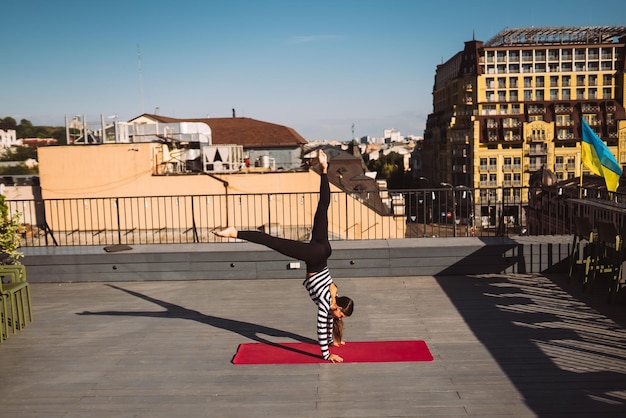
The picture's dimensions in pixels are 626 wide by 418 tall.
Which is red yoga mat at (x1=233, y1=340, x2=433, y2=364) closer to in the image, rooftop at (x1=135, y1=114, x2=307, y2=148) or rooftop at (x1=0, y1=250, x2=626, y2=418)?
rooftop at (x1=0, y1=250, x2=626, y2=418)

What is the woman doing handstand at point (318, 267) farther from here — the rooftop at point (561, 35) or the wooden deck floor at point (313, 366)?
the rooftop at point (561, 35)

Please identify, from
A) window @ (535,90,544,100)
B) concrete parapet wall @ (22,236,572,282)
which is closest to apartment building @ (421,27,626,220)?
window @ (535,90,544,100)

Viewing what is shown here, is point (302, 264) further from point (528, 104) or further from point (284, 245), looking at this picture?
point (528, 104)

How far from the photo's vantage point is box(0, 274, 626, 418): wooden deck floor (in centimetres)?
474

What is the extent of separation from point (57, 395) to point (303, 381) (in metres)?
2.19

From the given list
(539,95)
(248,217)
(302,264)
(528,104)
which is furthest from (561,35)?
(302,264)

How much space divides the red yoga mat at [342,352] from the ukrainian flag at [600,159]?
457cm

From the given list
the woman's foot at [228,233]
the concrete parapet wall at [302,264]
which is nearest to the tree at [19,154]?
the concrete parapet wall at [302,264]

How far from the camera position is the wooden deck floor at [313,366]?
4738 millimetres

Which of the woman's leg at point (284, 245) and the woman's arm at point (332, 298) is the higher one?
the woman's leg at point (284, 245)

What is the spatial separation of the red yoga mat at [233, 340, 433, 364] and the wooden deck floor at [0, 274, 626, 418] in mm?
137

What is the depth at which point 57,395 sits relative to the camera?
5.07 m

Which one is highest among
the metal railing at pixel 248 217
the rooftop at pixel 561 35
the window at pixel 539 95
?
the rooftop at pixel 561 35

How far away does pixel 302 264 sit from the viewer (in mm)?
9430
